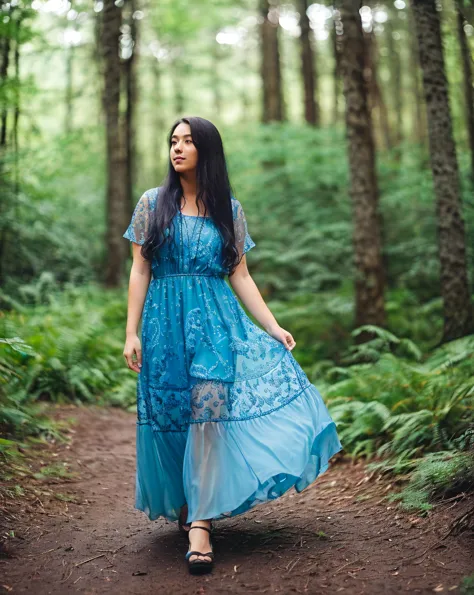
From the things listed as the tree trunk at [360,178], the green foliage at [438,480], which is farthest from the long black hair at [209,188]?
the tree trunk at [360,178]

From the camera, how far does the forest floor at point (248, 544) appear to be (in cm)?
302

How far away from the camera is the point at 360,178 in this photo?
819cm

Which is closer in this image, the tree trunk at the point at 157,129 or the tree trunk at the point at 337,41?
the tree trunk at the point at 337,41

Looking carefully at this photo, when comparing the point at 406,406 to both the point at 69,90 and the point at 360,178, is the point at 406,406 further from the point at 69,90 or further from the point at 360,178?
the point at 69,90

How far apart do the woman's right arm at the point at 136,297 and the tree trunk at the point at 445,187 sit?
4.69 meters

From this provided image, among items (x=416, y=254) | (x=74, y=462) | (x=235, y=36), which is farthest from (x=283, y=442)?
(x=235, y=36)

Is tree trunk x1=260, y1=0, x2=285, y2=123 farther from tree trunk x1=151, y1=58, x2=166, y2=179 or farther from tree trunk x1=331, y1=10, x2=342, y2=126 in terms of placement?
tree trunk x1=151, y1=58, x2=166, y2=179

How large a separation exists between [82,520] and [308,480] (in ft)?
5.39

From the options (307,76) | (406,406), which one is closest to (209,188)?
(406,406)

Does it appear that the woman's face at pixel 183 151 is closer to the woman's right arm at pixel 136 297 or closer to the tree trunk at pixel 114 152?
the woman's right arm at pixel 136 297

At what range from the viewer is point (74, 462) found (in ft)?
17.5

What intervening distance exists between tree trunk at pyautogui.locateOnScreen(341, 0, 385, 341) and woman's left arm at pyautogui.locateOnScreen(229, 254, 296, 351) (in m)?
4.79

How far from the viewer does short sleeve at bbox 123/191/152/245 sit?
11.9 feet

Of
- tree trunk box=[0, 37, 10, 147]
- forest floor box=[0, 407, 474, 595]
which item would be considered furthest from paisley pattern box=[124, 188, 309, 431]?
tree trunk box=[0, 37, 10, 147]
